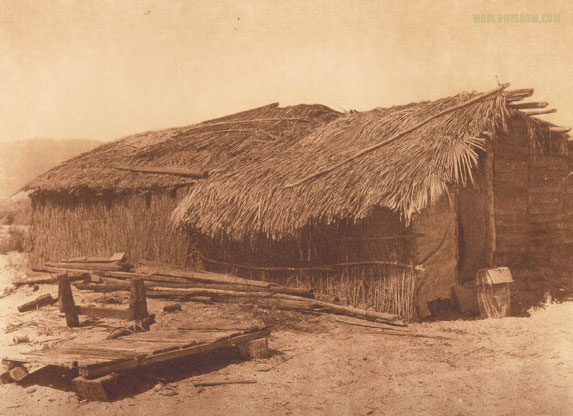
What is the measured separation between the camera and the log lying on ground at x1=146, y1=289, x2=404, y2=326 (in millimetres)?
7418

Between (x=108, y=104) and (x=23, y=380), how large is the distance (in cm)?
761

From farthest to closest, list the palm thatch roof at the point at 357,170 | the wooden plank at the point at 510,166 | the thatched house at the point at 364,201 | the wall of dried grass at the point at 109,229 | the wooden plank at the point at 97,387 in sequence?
the wall of dried grass at the point at 109,229 < the wooden plank at the point at 510,166 < the thatched house at the point at 364,201 < the palm thatch roof at the point at 357,170 < the wooden plank at the point at 97,387

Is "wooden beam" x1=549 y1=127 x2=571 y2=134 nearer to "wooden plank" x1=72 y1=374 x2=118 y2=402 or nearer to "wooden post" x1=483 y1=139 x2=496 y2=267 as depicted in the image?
"wooden post" x1=483 y1=139 x2=496 y2=267

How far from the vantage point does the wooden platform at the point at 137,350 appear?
16.0ft

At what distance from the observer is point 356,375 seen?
536cm

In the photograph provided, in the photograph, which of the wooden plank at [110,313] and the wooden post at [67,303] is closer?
the wooden plank at [110,313]

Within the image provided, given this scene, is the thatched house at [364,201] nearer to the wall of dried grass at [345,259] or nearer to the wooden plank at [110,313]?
the wall of dried grass at [345,259]

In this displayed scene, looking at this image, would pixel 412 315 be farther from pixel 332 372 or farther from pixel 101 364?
pixel 101 364

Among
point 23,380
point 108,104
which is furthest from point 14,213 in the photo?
point 23,380

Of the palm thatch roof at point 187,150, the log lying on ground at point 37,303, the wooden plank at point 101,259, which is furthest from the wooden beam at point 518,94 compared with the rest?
the log lying on ground at point 37,303

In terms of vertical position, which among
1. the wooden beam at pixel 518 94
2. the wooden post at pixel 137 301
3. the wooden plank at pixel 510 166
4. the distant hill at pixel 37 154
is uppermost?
the distant hill at pixel 37 154

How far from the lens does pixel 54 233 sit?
12398mm

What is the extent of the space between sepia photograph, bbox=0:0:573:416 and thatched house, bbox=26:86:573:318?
0.04m

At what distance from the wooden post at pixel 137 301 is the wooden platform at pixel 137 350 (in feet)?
2.89
